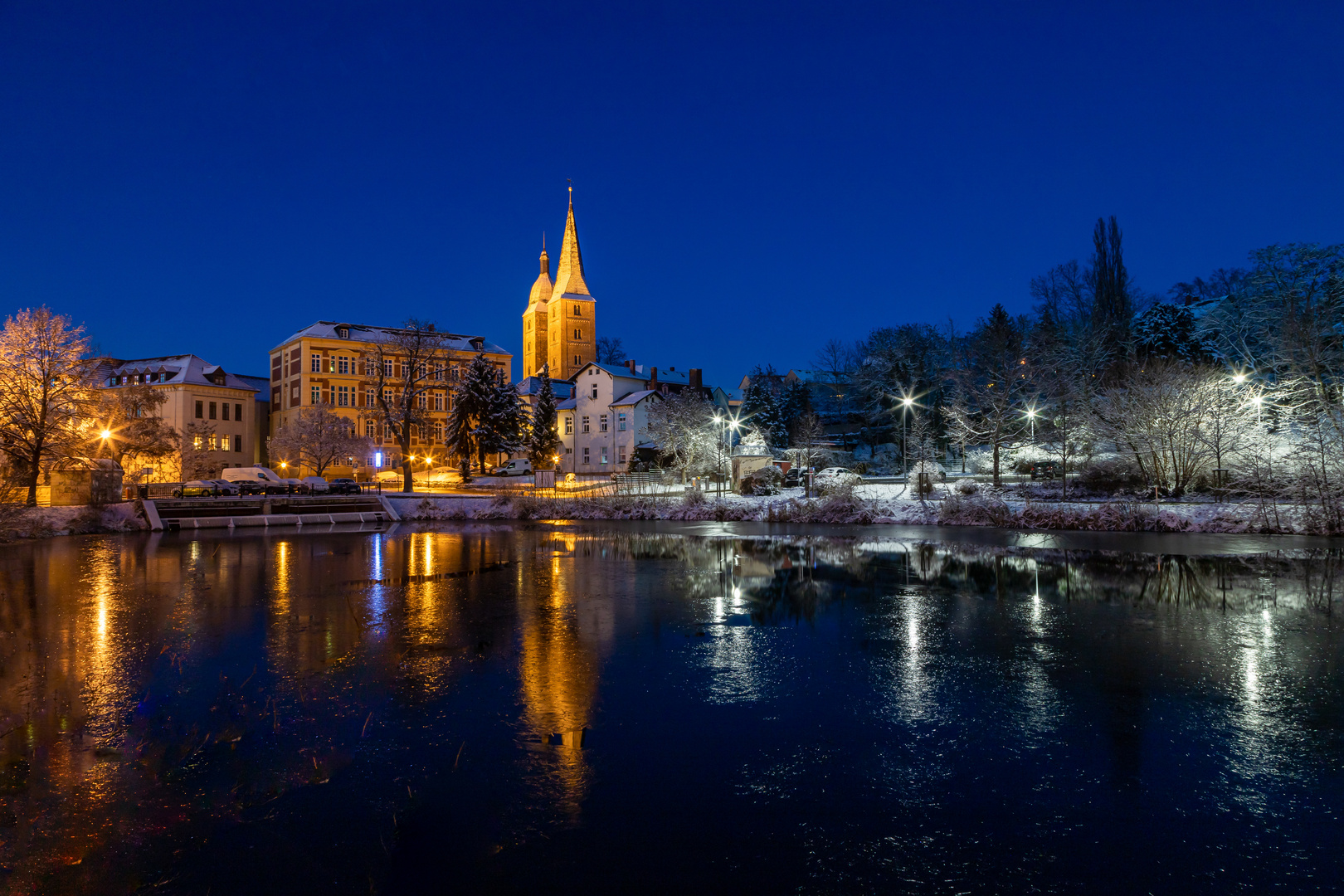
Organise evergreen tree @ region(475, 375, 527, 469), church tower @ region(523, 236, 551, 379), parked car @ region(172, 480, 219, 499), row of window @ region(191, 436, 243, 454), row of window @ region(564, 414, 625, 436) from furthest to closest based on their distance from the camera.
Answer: church tower @ region(523, 236, 551, 379) < row of window @ region(564, 414, 625, 436) < row of window @ region(191, 436, 243, 454) < evergreen tree @ region(475, 375, 527, 469) < parked car @ region(172, 480, 219, 499)

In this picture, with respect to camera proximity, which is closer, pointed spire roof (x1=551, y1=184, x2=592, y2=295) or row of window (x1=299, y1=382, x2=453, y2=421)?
row of window (x1=299, y1=382, x2=453, y2=421)

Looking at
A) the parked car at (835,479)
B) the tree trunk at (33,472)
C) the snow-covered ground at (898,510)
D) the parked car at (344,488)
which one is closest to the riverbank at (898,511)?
the snow-covered ground at (898,510)

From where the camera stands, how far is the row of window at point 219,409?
71.8 m

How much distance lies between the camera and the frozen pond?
182 inches

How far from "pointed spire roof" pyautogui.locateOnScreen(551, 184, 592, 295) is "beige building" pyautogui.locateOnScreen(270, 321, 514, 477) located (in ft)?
126

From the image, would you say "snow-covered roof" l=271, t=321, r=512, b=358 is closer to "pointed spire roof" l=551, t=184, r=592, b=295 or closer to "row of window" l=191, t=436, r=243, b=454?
"row of window" l=191, t=436, r=243, b=454

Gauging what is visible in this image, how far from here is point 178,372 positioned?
7231 cm

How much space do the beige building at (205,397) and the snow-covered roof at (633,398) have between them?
116 feet

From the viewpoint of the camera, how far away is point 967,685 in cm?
815

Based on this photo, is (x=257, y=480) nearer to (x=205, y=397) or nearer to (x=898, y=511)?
(x=205, y=397)

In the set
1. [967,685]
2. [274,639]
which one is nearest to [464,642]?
[274,639]

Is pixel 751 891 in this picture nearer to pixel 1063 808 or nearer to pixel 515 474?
pixel 1063 808

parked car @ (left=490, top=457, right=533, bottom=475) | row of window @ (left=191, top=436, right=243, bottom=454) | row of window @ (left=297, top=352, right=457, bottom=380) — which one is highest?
row of window @ (left=297, top=352, right=457, bottom=380)

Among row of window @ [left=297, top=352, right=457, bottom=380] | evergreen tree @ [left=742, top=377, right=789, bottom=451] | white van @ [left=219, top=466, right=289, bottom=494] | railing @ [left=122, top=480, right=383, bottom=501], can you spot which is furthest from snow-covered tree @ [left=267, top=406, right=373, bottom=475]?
evergreen tree @ [left=742, top=377, right=789, bottom=451]
